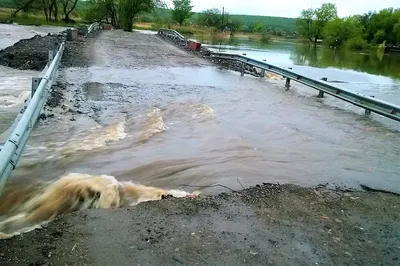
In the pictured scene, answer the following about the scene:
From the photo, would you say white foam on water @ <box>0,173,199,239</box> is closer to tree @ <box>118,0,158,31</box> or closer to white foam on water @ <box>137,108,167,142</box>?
white foam on water @ <box>137,108,167,142</box>

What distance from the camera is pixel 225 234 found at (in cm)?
381

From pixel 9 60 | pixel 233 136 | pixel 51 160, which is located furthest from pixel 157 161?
pixel 9 60

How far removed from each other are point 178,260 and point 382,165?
4.48m

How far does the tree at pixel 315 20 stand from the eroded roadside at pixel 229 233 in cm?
11656

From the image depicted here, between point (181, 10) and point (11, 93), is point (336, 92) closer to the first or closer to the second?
point (11, 93)

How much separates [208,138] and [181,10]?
11027 cm

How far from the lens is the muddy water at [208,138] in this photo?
567cm

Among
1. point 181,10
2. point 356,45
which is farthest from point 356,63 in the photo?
point 181,10

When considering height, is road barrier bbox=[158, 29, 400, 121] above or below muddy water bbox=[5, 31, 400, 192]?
above

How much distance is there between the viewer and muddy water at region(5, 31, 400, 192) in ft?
18.6

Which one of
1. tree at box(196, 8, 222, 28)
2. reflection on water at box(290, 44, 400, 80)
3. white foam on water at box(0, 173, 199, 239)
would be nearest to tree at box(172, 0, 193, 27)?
tree at box(196, 8, 222, 28)

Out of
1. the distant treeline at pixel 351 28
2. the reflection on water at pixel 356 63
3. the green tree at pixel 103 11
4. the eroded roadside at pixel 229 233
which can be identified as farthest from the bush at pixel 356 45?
the eroded roadside at pixel 229 233

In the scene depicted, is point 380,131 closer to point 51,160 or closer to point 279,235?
point 279,235

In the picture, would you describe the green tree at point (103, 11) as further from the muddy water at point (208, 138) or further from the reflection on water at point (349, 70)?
the muddy water at point (208, 138)
